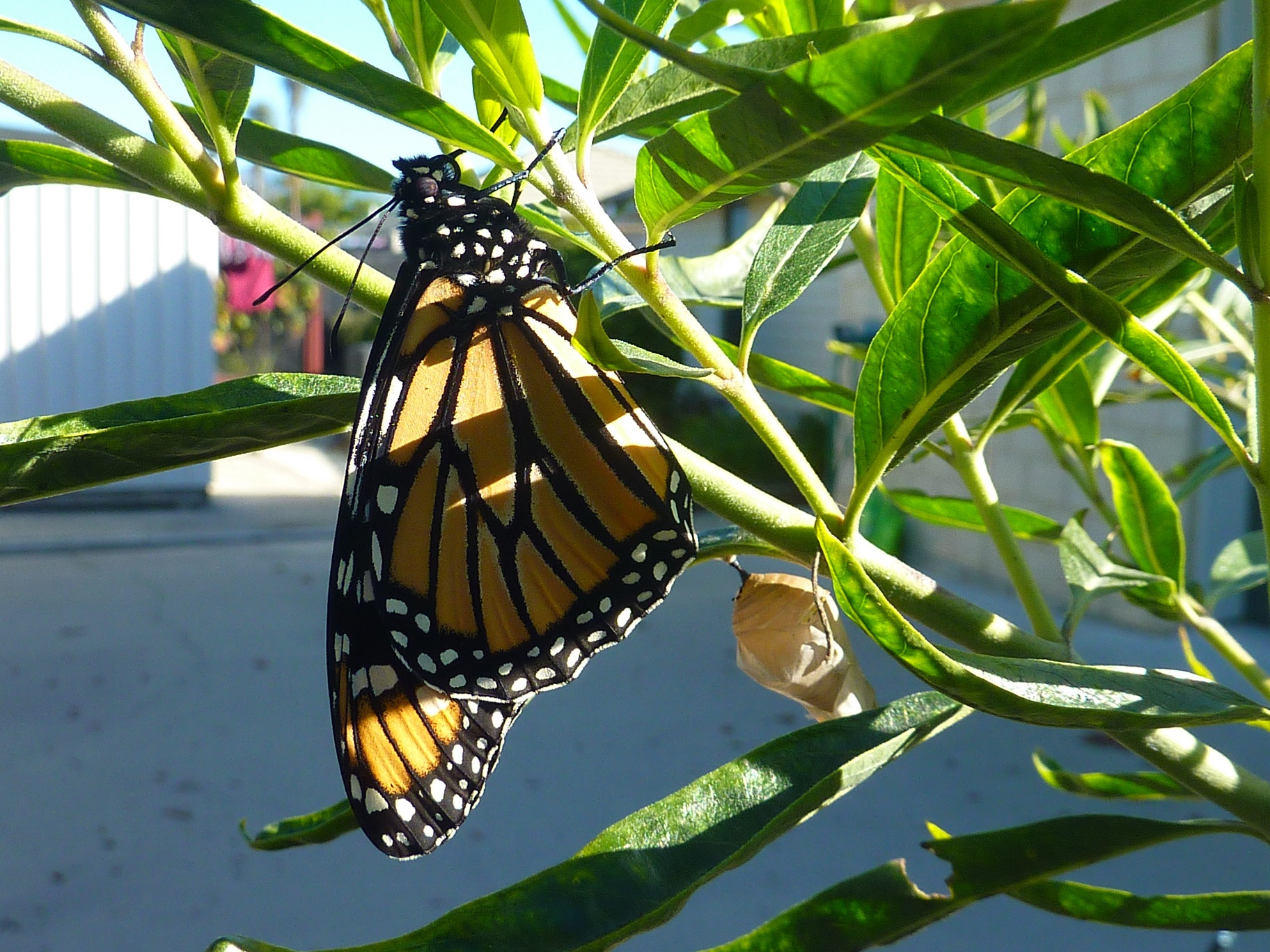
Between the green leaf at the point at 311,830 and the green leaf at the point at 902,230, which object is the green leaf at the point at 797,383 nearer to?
the green leaf at the point at 902,230

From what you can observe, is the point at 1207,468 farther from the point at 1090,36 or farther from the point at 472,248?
the point at 1090,36

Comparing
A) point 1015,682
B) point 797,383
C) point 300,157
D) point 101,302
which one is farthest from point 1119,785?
point 101,302

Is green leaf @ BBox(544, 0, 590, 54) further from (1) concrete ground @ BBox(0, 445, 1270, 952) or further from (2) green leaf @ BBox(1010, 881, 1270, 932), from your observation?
(1) concrete ground @ BBox(0, 445, 1270, 952)

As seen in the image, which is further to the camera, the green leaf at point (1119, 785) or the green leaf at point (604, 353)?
the green leaf at point (1119, 785)

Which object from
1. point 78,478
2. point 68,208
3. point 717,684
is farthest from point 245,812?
point 68,208

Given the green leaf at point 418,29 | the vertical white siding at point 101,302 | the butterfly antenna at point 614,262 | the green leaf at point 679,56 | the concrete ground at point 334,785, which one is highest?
the green leaf at point 418,29

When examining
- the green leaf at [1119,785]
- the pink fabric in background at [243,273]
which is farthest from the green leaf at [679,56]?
the pink fabric in background at [243,273]
